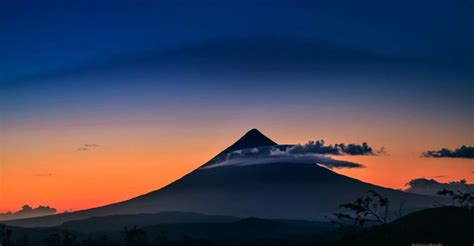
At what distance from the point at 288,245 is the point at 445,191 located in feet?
358

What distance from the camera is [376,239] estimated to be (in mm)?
75875

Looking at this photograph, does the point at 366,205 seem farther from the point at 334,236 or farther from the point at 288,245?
the point at 288,245

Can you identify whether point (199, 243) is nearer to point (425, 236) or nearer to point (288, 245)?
point (288, 245)

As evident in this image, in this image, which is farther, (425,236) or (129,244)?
(129,244)

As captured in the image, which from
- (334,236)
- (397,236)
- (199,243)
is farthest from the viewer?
(199,243)

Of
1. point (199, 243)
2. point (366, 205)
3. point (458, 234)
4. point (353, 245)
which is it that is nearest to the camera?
point (458, 234)

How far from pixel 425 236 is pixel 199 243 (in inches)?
4630

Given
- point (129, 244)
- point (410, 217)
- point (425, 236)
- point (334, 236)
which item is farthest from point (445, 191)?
point (129, 244)

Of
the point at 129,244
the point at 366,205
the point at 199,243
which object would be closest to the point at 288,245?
the point at 199,243

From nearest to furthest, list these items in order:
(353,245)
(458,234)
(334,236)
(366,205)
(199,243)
Result: 1. (458,234)
2. (353,245)
3. (366,205)
4. (334,236)
5. (199,243)

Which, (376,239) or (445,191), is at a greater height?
(445,191)

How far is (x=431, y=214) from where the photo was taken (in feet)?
Answer: 247

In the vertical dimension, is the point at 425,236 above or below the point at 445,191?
below

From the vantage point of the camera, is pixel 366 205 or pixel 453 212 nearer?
pixel 453 212
